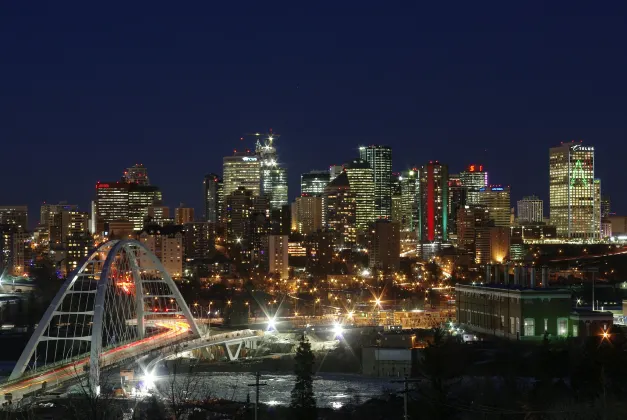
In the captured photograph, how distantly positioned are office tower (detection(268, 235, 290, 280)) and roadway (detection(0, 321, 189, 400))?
57403 mm

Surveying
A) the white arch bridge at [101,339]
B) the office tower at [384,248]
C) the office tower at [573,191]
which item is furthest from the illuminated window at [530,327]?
the office tower at [573,191]

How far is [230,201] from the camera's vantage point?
463 ft

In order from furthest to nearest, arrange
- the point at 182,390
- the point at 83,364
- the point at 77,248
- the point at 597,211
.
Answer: the point at 597,211
the point at 77,248
the point at 83,364
the point at 182,390

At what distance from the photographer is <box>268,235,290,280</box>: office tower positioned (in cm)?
11588

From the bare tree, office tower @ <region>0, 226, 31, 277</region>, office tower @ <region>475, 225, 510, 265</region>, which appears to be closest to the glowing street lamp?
the bare tree

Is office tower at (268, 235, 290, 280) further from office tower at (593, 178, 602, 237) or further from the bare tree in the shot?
the bare tree

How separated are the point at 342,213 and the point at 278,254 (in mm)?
28801

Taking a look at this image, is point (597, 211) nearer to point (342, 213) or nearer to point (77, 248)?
point (342, 213)

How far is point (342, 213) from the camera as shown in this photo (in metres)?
144

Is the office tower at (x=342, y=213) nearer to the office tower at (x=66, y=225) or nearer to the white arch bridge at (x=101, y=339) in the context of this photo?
the office tower at (x=66, y=225)

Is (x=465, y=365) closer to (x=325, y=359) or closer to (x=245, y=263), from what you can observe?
(x=325, y=359)

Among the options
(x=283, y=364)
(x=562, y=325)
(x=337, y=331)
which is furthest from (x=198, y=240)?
(x=562, y=325)

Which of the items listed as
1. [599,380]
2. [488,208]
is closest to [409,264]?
[488,208]

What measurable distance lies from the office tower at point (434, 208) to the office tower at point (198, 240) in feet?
105
